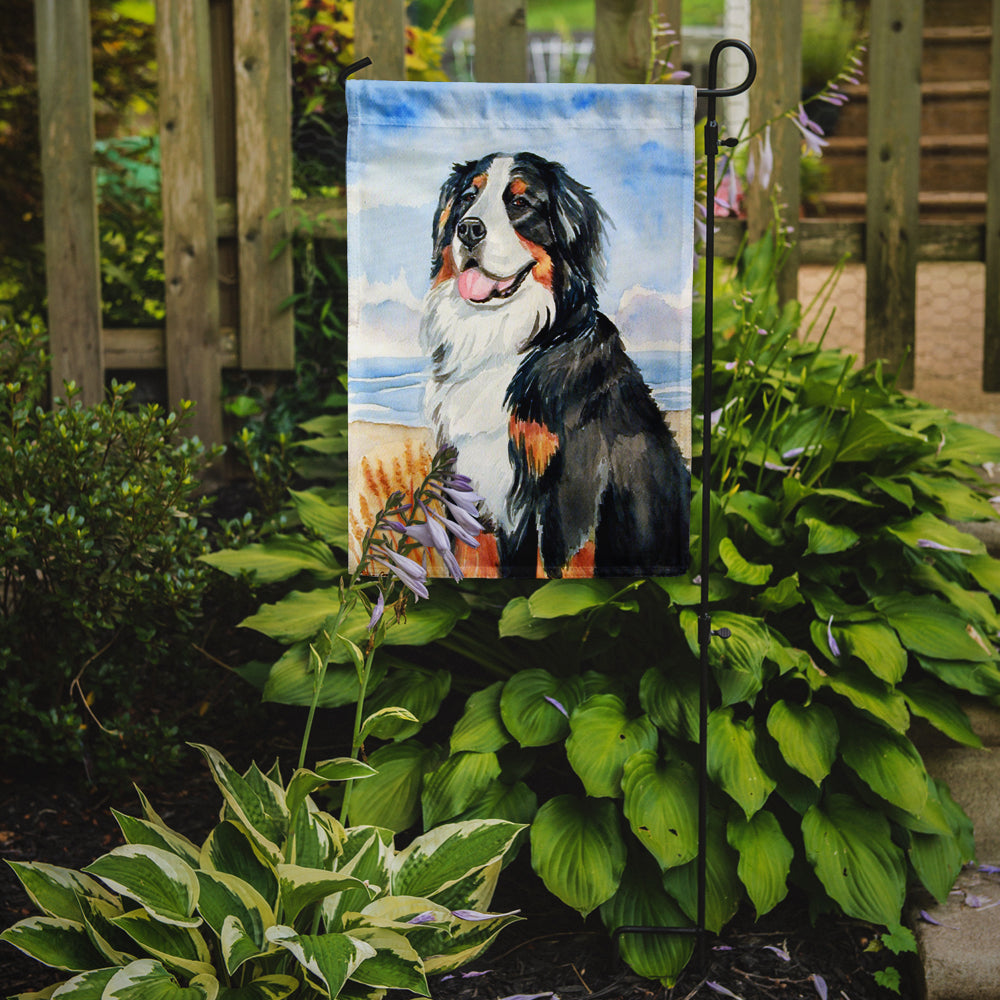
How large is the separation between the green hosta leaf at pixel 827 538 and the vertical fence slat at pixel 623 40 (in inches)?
65.0

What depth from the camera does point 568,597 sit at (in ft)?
6.65

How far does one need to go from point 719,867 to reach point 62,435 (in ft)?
5.24

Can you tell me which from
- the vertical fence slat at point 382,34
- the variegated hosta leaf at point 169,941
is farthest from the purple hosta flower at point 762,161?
the variegated hosta leaf at point 169,941

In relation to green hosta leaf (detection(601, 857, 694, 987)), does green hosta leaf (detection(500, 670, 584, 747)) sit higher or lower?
higher

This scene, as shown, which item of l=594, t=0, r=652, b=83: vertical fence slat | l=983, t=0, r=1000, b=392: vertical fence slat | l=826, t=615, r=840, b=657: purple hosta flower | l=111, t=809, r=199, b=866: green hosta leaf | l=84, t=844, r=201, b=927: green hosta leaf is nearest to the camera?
l=84, t=844, r=201, b=927: green hosta leaf

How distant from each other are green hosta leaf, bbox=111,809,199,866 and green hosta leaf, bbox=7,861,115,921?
9cm

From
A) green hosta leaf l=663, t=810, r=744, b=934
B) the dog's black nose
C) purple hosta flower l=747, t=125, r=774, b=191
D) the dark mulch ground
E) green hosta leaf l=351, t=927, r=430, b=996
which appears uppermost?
purple hosta flower l=747, t=125, r=774, b=191

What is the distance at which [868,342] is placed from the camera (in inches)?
137

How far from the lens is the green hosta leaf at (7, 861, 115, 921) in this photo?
5.21 ft

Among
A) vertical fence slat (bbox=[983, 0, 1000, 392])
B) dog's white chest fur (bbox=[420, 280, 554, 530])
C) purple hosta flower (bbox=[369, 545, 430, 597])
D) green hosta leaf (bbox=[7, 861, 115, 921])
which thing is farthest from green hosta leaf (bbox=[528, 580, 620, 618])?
vertical fence slat (bbox=[983, 0, 1000, 392])

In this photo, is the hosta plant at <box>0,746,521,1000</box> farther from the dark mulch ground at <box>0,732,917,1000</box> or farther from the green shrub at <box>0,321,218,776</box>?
the green shrub at <box>0,321,218,776</box>

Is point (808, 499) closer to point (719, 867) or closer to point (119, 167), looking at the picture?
point (719, 867)

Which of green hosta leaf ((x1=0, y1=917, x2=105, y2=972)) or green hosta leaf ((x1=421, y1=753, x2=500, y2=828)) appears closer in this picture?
green hosta leaf ((x1=0, y1=917, x2=105, y2=972))

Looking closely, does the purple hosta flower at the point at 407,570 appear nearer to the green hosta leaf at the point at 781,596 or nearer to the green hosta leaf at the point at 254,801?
the green hosta leaf at the point at 254,801
